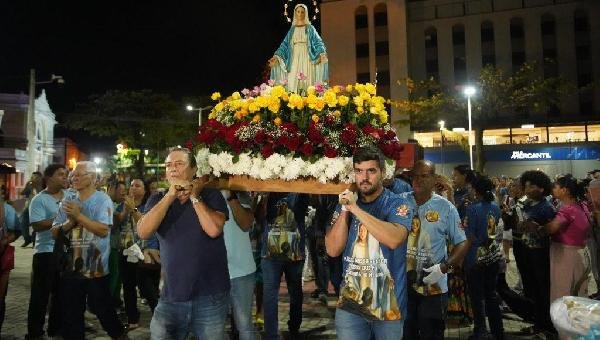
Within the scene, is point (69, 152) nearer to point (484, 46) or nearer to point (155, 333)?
point (484, 46)

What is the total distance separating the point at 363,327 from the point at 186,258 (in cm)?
148

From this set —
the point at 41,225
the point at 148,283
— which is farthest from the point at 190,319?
the point at 41,225

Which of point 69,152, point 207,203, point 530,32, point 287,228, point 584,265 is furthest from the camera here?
point 69,152

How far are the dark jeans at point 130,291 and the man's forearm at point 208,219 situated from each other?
12.6ft

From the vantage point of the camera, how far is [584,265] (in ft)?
17.8

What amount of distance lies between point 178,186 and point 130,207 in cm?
409

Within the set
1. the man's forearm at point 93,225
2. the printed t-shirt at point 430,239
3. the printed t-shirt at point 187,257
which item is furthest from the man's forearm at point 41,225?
the printed t-shirt at point 430,239

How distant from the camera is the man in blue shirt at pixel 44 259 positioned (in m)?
6.26

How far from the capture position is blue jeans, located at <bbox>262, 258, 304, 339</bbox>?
5520 millimetres

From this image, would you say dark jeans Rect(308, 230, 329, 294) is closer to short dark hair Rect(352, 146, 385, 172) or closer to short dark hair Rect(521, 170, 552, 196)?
short dark hair Rect(521, 170, 552, 196)

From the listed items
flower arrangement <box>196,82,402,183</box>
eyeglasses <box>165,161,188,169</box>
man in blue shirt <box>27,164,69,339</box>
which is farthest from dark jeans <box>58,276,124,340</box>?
eyeglasses <box>165,161,188,169</box>

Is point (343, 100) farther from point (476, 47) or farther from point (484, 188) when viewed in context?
point (476, 47)

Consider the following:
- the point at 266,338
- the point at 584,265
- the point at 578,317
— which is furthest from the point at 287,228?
the point at 578,317

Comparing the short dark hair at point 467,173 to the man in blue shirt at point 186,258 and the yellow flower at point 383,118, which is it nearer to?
the yellow flower at point 383,118
